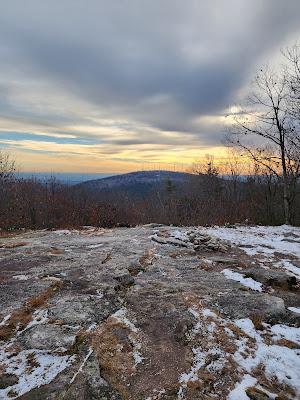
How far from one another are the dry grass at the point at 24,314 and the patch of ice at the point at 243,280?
3508mm

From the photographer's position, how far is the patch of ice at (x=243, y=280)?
241 inches

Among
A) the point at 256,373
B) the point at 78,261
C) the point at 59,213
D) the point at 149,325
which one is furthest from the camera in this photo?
the point at 59,213

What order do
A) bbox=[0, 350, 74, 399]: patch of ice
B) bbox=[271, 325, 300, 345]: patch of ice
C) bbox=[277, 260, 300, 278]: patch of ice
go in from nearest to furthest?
bbox=[0, 350, 74, 399]: patch of ice
bbox=[271, 325, 300, 345]: patch of ice
bbox=[277, 260, 300, 278]: patch of ice

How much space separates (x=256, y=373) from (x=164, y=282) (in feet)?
8.90

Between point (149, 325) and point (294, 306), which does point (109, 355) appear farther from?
point (294, 306)

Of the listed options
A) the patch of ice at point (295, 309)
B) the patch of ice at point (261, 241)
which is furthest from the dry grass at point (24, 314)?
the patch of ice at point (261, 241)

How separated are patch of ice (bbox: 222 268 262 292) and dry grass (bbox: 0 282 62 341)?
3508 millimetres

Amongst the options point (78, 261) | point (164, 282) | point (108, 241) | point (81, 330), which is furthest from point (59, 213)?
point (81, 330)

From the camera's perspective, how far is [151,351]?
3.91 m

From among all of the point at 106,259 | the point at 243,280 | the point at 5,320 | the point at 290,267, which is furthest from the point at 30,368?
the point at 290,267

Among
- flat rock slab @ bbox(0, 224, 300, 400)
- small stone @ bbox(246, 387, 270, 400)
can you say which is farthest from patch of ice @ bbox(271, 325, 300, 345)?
small stone @ bbox(246, 387, 270, 400)

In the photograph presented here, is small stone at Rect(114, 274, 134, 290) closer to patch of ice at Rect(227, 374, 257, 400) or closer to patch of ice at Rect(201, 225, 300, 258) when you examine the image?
patch of ice at Rect(227, 374, 257, 400)

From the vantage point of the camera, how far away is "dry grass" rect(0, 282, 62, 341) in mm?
4207

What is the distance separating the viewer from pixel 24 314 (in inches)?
183
